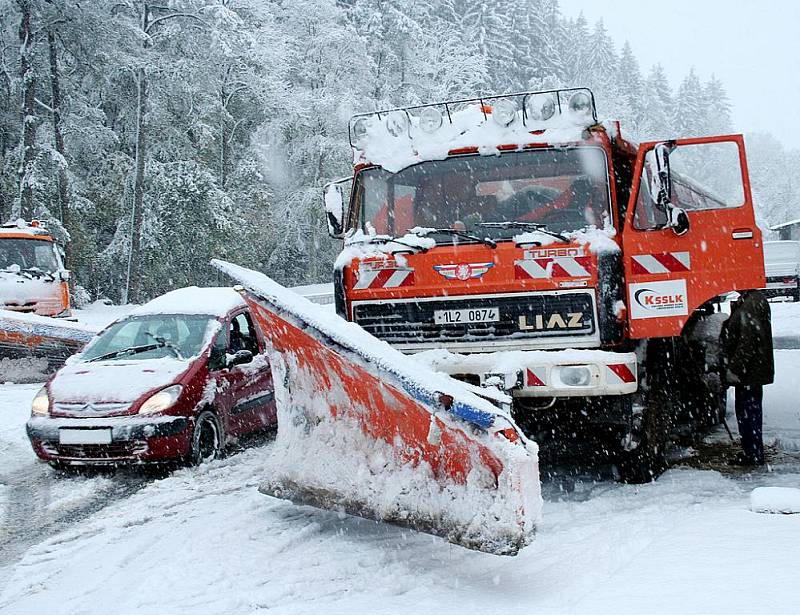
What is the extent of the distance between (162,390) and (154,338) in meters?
1.10

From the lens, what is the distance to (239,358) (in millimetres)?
7930

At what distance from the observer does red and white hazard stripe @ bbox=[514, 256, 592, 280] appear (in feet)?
18.8

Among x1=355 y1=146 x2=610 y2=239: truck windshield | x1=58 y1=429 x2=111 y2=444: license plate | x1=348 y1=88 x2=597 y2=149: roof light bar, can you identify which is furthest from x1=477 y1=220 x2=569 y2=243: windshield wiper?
x1=58 y1=429 x2=111 y2=444: license plate

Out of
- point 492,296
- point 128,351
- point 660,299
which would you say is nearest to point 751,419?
point 660,299

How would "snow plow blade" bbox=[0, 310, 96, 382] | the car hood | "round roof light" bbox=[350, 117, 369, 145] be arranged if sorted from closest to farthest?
"round roof light" bbox=[350, 117, 369, 145], the car hood, "snow plow blade" bbox=[0, 310, 96, 382]

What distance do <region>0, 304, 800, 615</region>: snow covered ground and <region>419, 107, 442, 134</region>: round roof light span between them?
9.38 ft

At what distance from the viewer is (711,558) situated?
410cm

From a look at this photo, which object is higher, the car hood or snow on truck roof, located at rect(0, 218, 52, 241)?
snow on truck roof, located at rect(0, 218, 52, 241)

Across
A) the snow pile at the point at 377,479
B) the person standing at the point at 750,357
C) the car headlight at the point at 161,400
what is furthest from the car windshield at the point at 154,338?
the person standing at the point at 750,357

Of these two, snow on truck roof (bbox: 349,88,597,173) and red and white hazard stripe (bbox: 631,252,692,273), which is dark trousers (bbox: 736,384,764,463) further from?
snow on truck roof (bbox: 349,88,597,173)

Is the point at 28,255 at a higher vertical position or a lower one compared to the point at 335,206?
higher

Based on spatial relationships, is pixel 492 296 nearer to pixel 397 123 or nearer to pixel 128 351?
pixel 397 123

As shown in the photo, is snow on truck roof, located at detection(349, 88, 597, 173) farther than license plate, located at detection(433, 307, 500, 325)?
Yes

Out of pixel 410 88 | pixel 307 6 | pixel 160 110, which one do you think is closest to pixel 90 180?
pixel 160 110
